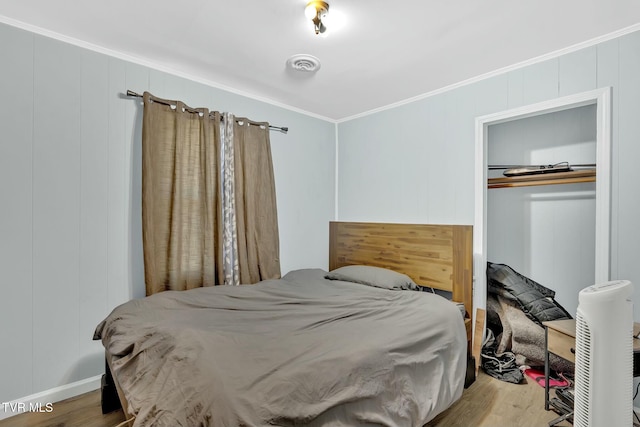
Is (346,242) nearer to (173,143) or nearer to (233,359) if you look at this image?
(173,143)

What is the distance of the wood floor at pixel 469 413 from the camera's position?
198cm

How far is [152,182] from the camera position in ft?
8.20

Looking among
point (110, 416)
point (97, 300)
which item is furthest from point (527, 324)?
point (97, 300)

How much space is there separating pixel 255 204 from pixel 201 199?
1.75ft

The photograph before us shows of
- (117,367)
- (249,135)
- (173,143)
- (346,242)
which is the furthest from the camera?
(346,242)

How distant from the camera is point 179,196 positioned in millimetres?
2629

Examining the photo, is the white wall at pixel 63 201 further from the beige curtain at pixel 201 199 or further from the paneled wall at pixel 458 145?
the paneled wall at pixel 458 145

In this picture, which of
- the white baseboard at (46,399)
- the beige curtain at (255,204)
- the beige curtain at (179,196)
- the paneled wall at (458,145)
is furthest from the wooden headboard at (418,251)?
the white baseboard at (46,399)

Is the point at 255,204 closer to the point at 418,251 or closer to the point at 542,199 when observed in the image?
Result: the point at 418,251

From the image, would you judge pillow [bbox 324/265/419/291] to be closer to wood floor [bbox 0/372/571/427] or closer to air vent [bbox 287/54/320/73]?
wood floor [bbox 0/372/571/427]

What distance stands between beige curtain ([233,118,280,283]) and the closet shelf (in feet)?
7.26

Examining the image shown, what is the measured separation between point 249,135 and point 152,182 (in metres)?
1.02

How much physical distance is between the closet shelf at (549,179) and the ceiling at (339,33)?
999mm

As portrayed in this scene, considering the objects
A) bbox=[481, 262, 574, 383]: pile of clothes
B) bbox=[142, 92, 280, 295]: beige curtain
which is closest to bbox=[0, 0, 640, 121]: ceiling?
bbox=[142, 92, 280, 295]: beige curtain
